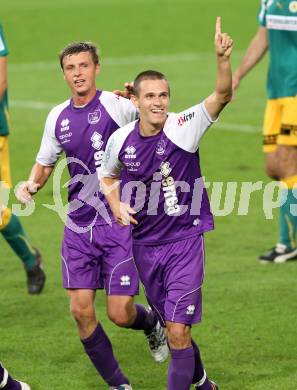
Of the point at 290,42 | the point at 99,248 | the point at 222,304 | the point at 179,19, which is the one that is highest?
the point at 290,42

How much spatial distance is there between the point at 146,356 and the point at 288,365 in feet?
3.69

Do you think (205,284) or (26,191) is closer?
(26,191)

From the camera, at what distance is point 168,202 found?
7.72 meters

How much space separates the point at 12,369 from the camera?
345 inches

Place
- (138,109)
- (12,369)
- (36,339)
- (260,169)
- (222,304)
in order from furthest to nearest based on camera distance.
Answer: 1. (260,169)
2. (222,304)
3. (36,339)
4. (12,369)
5. (138,109)

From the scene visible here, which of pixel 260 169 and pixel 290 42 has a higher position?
A: pixel 290 42

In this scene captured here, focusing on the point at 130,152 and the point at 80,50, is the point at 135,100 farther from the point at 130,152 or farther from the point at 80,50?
the point at 80,50

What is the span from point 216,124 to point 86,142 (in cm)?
1002

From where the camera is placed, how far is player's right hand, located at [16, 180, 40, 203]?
26.1 ft

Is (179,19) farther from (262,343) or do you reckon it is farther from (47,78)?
(262,343)

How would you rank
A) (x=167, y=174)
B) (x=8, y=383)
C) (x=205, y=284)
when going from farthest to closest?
(x=205, y=284), (x=8, y=383), (x=167, y=174)

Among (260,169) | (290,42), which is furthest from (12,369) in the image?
(260,169)

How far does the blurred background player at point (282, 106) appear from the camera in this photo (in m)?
11.2

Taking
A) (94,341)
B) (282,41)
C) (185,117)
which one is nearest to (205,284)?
(282,41)
